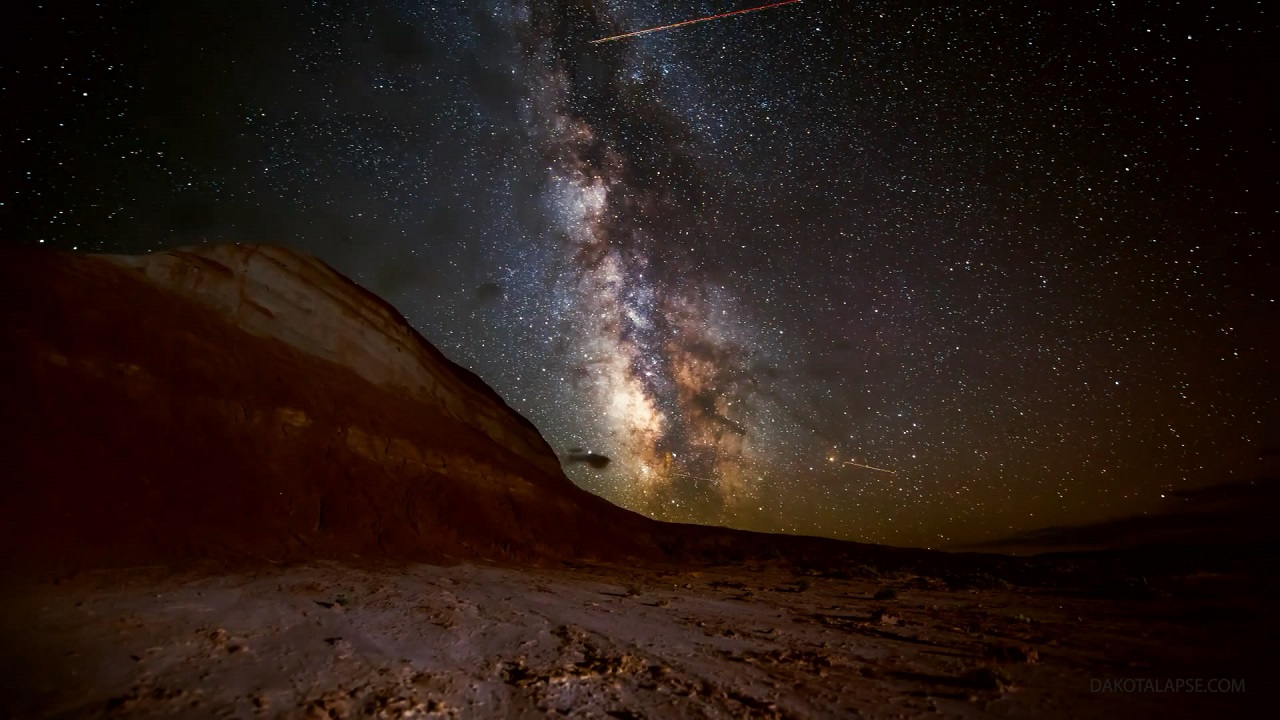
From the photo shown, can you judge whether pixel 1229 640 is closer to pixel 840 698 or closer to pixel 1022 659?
pixel 1022 659

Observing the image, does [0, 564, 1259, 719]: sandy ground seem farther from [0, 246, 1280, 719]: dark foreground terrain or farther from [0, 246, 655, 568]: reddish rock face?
[0, 246, 655, 568]: reddish rock face

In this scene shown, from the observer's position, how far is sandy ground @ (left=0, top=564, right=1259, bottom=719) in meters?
4.10

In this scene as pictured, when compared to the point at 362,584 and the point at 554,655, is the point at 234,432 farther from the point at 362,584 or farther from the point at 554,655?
the point at 554,655

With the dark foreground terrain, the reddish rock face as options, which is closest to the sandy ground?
the dark foreground terrain

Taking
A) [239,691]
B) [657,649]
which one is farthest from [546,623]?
[239,691]

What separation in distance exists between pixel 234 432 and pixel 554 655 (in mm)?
13305

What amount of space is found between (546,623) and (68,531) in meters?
8.96

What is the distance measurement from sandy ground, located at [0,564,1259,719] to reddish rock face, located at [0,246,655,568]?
103 inches

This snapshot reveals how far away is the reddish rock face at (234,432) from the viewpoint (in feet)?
32.6

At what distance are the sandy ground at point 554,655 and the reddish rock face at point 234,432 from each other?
262cm

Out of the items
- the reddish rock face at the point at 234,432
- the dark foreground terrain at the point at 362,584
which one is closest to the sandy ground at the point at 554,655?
the dark foreground terrain at the point at 362,584

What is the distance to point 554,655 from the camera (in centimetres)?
560

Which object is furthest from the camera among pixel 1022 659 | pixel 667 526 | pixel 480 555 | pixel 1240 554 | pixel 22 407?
pixel 667 526

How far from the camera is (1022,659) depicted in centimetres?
567
